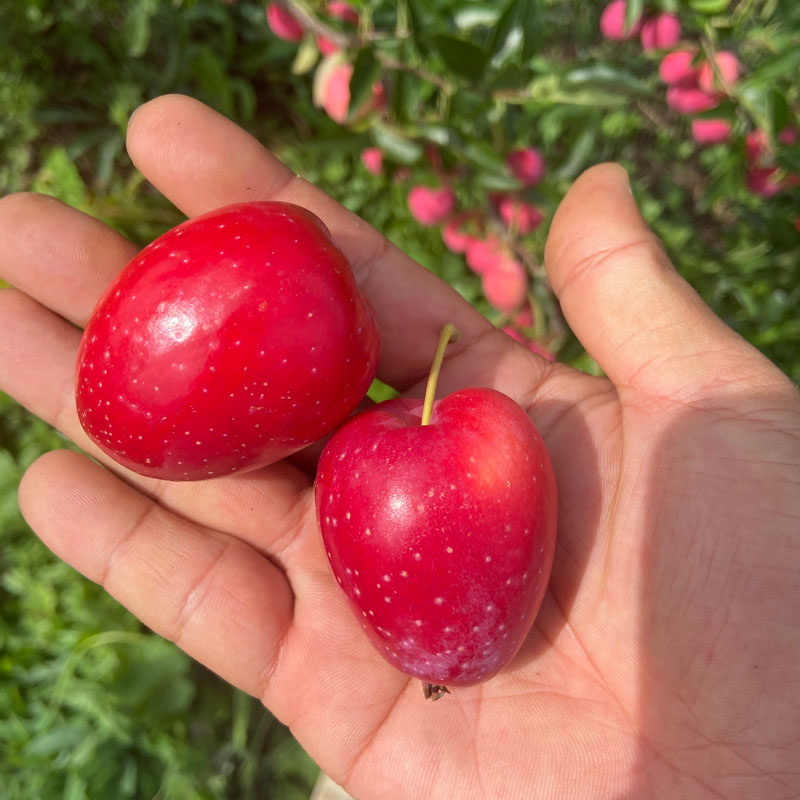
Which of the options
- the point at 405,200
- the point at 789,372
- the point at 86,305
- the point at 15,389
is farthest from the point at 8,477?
the point at 789,372

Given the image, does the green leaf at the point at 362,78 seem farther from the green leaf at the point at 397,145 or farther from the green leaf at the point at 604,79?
the green leaf at the point at 604,79

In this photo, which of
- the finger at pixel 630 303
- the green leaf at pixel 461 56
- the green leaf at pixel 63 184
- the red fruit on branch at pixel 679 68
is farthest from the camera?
the green leaf at pixel 63 184

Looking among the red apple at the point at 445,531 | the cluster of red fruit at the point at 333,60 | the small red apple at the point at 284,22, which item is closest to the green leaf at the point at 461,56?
the cluster of red fruit at the point at 333,60

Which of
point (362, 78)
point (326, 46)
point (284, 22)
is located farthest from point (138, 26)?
point (362, 78)

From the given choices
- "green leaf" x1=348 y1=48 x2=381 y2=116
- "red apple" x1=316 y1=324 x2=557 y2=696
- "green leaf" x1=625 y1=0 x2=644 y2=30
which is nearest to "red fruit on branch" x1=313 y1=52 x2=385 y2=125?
"green leaf" x1=348 y1=48 x2=381 y2=116

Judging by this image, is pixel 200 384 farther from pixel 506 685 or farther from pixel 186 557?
pixel 506 685
